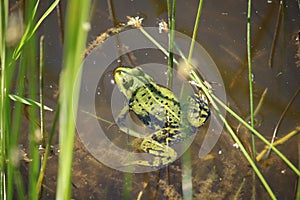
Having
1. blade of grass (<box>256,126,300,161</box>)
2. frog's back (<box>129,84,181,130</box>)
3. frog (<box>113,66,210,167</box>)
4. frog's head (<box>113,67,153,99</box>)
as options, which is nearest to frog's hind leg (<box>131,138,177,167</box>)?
frog (<box>113,66,210,167</box>)

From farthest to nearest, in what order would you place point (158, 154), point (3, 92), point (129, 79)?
point (129, 79), point (158, 154), point (3, 92)

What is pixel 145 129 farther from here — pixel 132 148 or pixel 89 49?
pixel 89 49

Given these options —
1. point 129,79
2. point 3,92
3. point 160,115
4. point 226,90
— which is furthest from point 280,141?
point 3,92

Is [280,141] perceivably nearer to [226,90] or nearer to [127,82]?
[226,90]

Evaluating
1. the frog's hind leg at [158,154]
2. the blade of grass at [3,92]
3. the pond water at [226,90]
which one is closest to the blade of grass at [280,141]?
the pond water at [226,90]

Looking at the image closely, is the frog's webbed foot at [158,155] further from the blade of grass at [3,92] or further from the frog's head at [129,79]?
the blade of grass at [3,92]

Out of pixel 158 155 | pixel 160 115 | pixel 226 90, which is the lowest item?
pixel 158 155

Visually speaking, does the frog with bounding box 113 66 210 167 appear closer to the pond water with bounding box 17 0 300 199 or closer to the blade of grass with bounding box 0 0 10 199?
the pond water with bounding box 17 0 300 199
